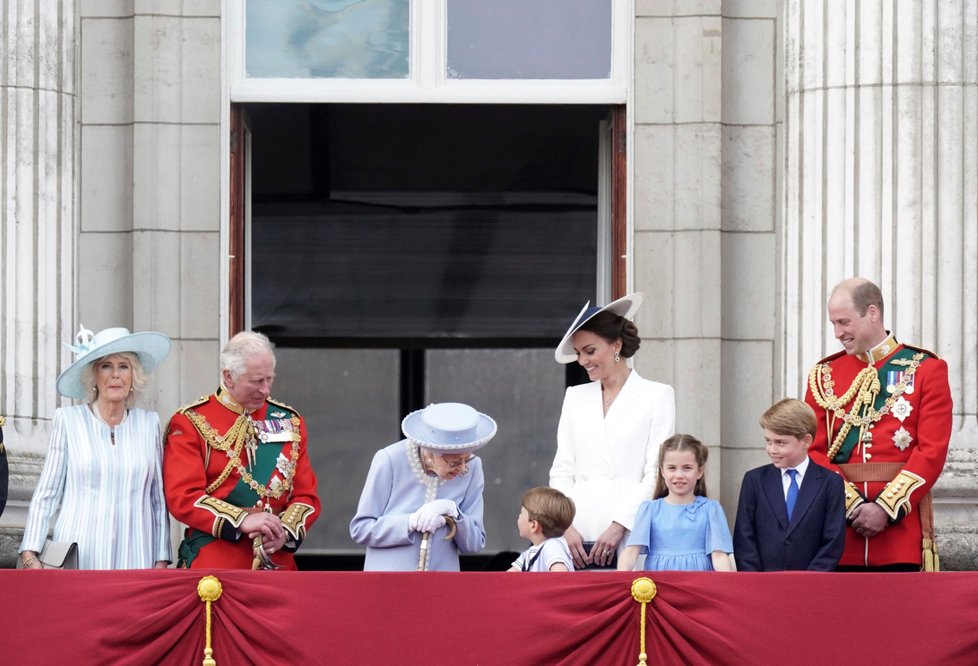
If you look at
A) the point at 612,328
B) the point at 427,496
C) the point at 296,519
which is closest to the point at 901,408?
the point at 612,328

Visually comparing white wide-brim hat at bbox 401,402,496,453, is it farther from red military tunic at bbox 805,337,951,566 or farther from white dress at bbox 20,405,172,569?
red military tunic at bbox 805,337,951,566

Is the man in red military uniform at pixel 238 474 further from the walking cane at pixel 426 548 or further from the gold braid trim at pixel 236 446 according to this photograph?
the walking cane at pixel 426 548

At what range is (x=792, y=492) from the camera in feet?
24.2

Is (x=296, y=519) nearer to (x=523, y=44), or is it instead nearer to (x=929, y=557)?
(x=929, y=557)

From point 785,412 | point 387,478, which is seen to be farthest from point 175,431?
point 785,412

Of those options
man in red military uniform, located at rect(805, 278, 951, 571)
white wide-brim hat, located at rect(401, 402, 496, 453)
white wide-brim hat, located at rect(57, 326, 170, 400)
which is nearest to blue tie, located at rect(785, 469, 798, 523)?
man in red military uniform, located at rect(805, 278, 951, 571)

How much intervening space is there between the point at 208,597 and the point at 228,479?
870mm

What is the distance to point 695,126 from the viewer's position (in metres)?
10.2

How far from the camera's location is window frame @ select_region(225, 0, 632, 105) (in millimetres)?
10289

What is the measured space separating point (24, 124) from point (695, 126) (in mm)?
3823

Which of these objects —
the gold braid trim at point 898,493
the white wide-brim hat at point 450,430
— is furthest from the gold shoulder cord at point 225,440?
the gold braid trim at point 898,493

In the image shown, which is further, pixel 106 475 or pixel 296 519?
pixel 296 519

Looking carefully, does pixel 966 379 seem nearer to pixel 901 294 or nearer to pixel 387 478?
pixel 901 294

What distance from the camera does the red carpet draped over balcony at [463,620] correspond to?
22.0 feet
